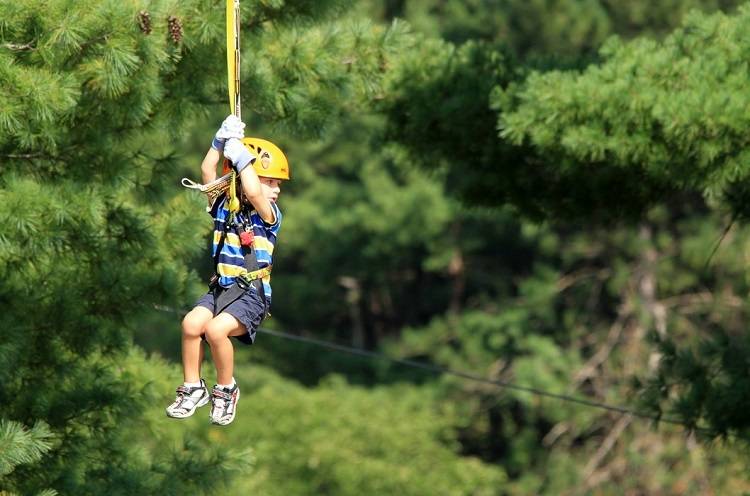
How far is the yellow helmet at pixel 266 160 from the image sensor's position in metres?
5.59

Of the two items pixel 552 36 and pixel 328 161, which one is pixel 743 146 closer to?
pixel 552 36

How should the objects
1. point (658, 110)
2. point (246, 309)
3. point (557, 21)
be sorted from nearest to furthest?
1. point (246, 309)
2. point (658, 110)
3. point (557, 21)

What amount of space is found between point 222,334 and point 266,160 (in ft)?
2.08

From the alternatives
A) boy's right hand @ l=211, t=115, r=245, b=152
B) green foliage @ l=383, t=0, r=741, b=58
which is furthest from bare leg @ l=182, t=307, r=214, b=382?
green foliage @ l=383, t=0, r=741, b=58

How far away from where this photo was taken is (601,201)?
9344 millimetres

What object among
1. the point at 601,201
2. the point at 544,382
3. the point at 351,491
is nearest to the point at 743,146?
the point at 601,201

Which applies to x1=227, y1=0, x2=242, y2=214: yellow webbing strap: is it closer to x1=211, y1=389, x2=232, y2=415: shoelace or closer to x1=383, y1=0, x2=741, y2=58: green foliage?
x1=211, y1=389, x2=232, y2=415: shoelace

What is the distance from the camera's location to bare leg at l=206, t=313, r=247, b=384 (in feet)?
18.0

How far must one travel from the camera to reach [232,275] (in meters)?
5.62

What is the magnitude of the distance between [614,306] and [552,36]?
4.29 m

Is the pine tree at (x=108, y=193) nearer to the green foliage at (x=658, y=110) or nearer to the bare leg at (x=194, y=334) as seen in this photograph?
the green foliage at (x=658, y=110)

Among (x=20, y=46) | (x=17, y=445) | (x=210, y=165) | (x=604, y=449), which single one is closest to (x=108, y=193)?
(x=20, y=46)

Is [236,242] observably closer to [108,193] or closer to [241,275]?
[241,275]

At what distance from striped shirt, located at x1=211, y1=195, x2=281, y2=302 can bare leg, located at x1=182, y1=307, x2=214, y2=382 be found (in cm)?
14
